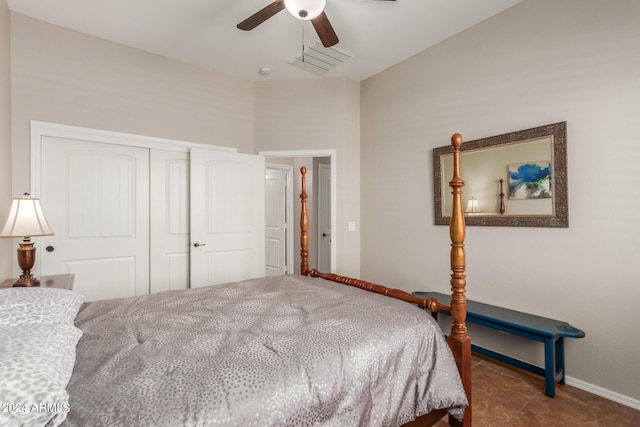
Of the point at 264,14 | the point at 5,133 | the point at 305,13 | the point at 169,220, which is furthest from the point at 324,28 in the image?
the point at 5,133

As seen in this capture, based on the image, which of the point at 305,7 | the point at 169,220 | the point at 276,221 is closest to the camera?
the point at 305,7

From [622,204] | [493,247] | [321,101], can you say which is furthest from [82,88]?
[622,204]

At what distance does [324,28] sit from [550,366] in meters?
2.72

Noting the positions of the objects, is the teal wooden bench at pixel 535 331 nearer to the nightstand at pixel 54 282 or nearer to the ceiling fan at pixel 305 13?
the ceiling fan at pixel 305 13

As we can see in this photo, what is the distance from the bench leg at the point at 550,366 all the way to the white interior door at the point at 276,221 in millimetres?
3681

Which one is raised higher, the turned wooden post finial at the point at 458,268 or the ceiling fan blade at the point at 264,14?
the ceiling fan blade at the point at 264,14

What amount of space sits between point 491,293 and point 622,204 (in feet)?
3.62

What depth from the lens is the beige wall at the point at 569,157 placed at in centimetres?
205

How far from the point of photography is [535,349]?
8.02 feet

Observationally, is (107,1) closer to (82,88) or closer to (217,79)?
(82,88)

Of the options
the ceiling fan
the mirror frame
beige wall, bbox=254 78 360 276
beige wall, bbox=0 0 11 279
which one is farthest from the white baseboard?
beige wall, bbox=0 0 11 279

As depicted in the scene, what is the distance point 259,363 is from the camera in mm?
1104

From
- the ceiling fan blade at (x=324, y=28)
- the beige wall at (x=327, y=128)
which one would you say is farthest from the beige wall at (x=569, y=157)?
the ceiling fan blade at (x=324, y=28)

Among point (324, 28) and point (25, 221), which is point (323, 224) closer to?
point (324, 28)
